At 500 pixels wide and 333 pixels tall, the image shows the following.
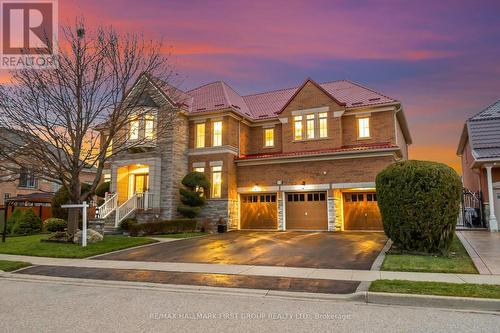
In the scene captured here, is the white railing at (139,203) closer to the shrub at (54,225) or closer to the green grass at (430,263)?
the shrub at (54,225)

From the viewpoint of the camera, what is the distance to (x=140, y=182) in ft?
91.2

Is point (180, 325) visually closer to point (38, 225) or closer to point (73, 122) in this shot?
point (73, 122)

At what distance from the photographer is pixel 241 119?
27516mm

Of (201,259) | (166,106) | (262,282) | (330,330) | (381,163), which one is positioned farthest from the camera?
(166,106)

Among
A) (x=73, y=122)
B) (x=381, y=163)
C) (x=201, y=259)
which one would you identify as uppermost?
(x=73, y=122)

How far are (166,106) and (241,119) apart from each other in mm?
5686

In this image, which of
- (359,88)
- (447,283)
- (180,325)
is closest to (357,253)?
(447,283)

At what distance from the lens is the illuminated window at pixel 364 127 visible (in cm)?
2523

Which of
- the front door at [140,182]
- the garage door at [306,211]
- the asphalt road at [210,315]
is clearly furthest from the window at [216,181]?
the asphalt road at [210,315]

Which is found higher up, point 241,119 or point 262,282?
point 241,119

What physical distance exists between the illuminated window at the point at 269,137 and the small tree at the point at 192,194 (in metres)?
5.63

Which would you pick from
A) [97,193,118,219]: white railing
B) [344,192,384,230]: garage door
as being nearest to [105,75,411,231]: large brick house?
[344,192,384,230]: garage door

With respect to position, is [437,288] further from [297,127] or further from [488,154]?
[297,127]

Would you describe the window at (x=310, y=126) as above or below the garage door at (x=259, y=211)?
→ above
